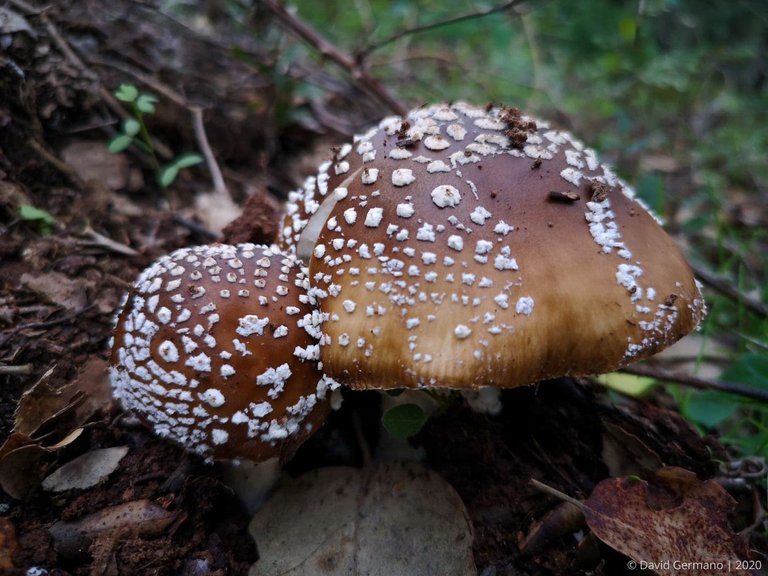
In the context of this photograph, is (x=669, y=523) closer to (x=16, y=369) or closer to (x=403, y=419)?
(x=403, y=419)

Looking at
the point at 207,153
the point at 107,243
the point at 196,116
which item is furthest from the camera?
the point at 196,116

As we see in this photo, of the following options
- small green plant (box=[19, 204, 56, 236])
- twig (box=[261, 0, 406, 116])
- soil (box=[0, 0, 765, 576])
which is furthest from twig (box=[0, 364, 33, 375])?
twig (box=[261, 0, 406, 116])

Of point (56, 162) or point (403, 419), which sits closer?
point (403, 419)

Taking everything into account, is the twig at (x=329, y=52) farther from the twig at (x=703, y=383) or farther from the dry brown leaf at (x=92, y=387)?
the dry brown leaf at (x=92, y=387)

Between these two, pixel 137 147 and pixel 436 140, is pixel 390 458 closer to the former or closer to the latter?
pixel 436 140

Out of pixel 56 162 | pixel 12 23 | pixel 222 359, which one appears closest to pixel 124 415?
pixel 222 359

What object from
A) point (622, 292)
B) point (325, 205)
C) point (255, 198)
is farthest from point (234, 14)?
point (622, 292)
